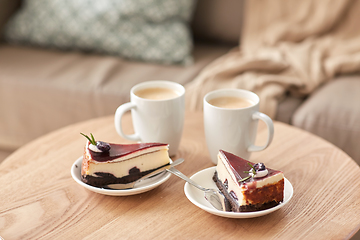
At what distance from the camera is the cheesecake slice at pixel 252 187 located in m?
0.67

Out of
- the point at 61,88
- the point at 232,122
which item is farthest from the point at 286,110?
the point at 61,88

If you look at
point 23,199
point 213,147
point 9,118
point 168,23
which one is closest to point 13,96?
point 9,118

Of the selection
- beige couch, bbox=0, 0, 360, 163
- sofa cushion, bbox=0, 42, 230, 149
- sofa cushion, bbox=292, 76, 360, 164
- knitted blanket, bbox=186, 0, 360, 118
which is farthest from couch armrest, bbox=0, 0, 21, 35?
sofa cushion, bbox=292, 76, 360, 164

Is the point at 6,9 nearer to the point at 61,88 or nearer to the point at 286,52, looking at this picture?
the point at 61,88

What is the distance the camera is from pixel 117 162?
763 mm

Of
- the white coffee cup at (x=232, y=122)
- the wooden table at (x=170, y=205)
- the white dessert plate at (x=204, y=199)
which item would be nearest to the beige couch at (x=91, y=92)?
the wooden table at (x=170, y=205)

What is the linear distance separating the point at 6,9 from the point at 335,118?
1.72 meters

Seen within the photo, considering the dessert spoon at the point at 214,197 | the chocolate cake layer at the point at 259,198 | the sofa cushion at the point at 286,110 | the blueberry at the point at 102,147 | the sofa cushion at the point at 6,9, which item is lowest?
the sofa cushion at the point at 286,110

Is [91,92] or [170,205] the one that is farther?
[91,92]

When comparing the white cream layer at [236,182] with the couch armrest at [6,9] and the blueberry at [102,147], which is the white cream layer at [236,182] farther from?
the couch armrest at [6,9]

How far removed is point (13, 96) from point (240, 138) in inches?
48.2

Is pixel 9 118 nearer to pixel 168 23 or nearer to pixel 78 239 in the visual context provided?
pixel 168 23

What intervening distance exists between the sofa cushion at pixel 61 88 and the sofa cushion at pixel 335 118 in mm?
518

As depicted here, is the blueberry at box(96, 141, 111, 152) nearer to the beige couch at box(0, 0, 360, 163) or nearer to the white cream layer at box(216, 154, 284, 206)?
the white cream layer at box(216, 154, 284, 206)
